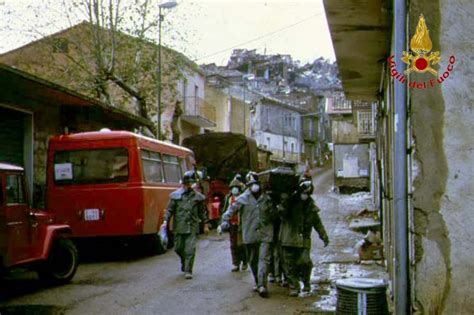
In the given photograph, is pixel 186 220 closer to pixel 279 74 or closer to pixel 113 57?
pixel 113 57

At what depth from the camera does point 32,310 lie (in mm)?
8789

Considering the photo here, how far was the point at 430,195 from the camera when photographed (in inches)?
225

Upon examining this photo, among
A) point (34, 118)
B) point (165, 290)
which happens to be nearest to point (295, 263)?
point (165, 290)

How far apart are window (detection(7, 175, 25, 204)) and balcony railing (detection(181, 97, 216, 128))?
1196 inches

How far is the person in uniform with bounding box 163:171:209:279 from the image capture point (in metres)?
11.7

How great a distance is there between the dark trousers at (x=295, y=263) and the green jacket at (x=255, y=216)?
346 mm

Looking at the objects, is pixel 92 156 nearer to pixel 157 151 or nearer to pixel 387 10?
pixel 157 151

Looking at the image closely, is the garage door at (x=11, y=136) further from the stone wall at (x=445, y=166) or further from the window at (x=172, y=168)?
the stone wall at (x=445, y=166)

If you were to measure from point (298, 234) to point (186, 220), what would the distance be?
2566 millimetres

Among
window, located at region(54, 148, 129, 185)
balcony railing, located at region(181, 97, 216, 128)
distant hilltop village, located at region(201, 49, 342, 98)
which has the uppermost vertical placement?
distant hilltop village, located at region(201, 49, 342, 98)

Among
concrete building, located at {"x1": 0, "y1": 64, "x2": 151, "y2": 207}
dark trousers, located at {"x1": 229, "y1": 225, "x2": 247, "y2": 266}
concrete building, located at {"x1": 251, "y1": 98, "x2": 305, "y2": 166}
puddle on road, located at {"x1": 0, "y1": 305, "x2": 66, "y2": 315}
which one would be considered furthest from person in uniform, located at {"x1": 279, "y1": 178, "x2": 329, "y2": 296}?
concrete building, located at {"x1": 251, "y1": 98, "x2": 305, "y2": 166}

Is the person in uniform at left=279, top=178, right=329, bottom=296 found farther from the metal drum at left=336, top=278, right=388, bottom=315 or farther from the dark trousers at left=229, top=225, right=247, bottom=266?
the metal drum at left=336, top=278, right=388, bottom=315

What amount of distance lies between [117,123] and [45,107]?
5810mm

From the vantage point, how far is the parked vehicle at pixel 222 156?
23594 millimetres
